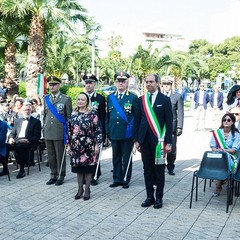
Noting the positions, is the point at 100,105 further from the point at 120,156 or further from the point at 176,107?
the point at 176,107

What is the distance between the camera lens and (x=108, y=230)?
4.96m

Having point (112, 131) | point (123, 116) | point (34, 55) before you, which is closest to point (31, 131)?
point (112, 131)

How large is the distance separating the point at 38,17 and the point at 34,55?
1539mm

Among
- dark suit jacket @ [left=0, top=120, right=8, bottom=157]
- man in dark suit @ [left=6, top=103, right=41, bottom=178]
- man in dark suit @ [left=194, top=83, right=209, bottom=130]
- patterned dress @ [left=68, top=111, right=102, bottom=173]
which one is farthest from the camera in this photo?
man in dark suit @ [left=194, top=83, right=209, bottom=130]

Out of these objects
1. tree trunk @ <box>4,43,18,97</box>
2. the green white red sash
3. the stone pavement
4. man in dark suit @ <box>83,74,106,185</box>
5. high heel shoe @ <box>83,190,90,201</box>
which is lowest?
the stone pavement

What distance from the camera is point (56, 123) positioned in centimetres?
715

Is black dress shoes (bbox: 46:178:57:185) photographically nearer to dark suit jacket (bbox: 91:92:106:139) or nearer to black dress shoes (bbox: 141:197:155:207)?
dark suit jacket (bbox: 91:92:106:139)

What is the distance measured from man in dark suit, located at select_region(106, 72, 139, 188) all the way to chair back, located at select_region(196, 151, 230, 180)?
141 centimetres

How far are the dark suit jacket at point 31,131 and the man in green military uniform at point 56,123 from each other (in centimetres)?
102

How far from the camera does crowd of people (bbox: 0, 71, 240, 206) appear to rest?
229 inches

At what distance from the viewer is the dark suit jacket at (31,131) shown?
826 cm

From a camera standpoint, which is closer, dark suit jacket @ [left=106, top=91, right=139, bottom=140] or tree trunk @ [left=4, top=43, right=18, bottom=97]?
dark suit jacket @ [left=106, top=91, right=139, bottom=140]

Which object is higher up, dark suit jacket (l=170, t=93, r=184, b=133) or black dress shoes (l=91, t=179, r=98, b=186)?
dark suit jacket (l=170, t=93, r=184, b=133)

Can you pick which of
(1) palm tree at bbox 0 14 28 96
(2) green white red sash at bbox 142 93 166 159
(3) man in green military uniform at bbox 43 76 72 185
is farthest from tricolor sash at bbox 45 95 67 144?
(1) palm tree at bbox 0 14 28 96
